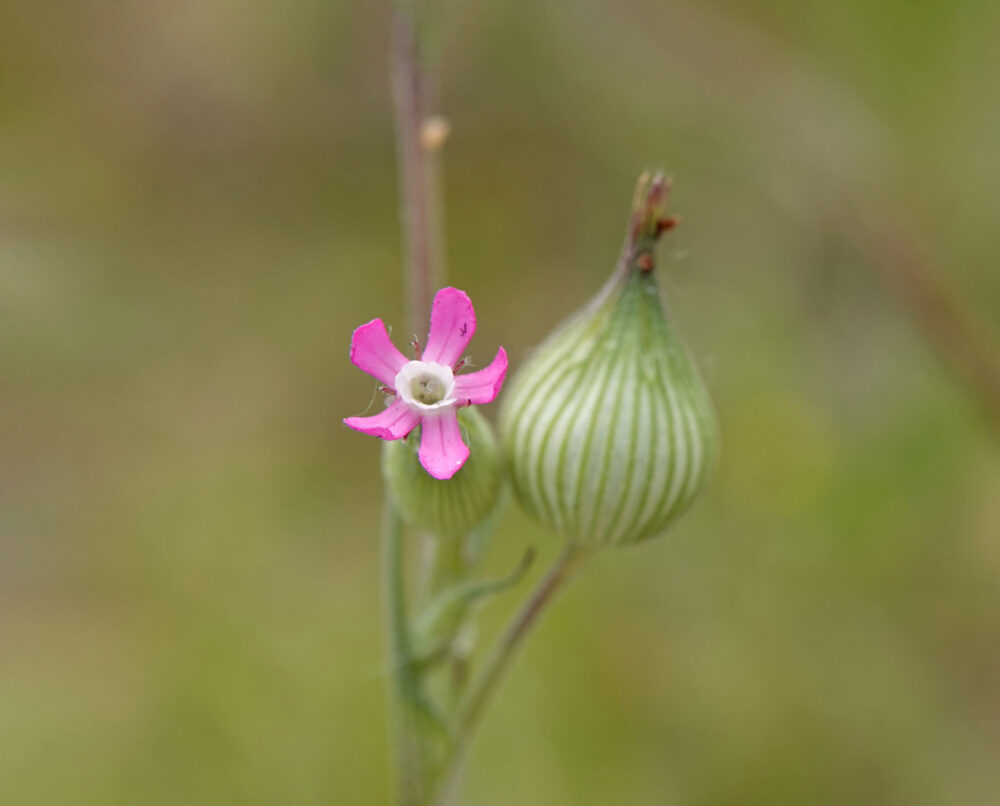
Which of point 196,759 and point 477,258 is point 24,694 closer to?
point 196,759

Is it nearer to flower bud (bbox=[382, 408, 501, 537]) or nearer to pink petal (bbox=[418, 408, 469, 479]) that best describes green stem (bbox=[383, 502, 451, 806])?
flower bud (bbox=[382, 408, 501, 537])

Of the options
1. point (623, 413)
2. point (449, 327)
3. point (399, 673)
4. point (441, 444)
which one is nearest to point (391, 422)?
point (441, 444)

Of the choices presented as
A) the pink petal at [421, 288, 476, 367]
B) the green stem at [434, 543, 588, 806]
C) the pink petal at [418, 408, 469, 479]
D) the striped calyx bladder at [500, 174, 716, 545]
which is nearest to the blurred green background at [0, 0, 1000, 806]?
the green stem at [434, 543, 588, 806]

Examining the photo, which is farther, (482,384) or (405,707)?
(405,707)

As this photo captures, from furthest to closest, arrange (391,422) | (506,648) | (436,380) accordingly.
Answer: (506,648) < (436,380) < (391,422)

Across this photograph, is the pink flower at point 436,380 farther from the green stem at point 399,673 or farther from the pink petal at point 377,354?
the green stem at point 399,673

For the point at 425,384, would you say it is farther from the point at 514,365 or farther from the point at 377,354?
the point at 514,365
